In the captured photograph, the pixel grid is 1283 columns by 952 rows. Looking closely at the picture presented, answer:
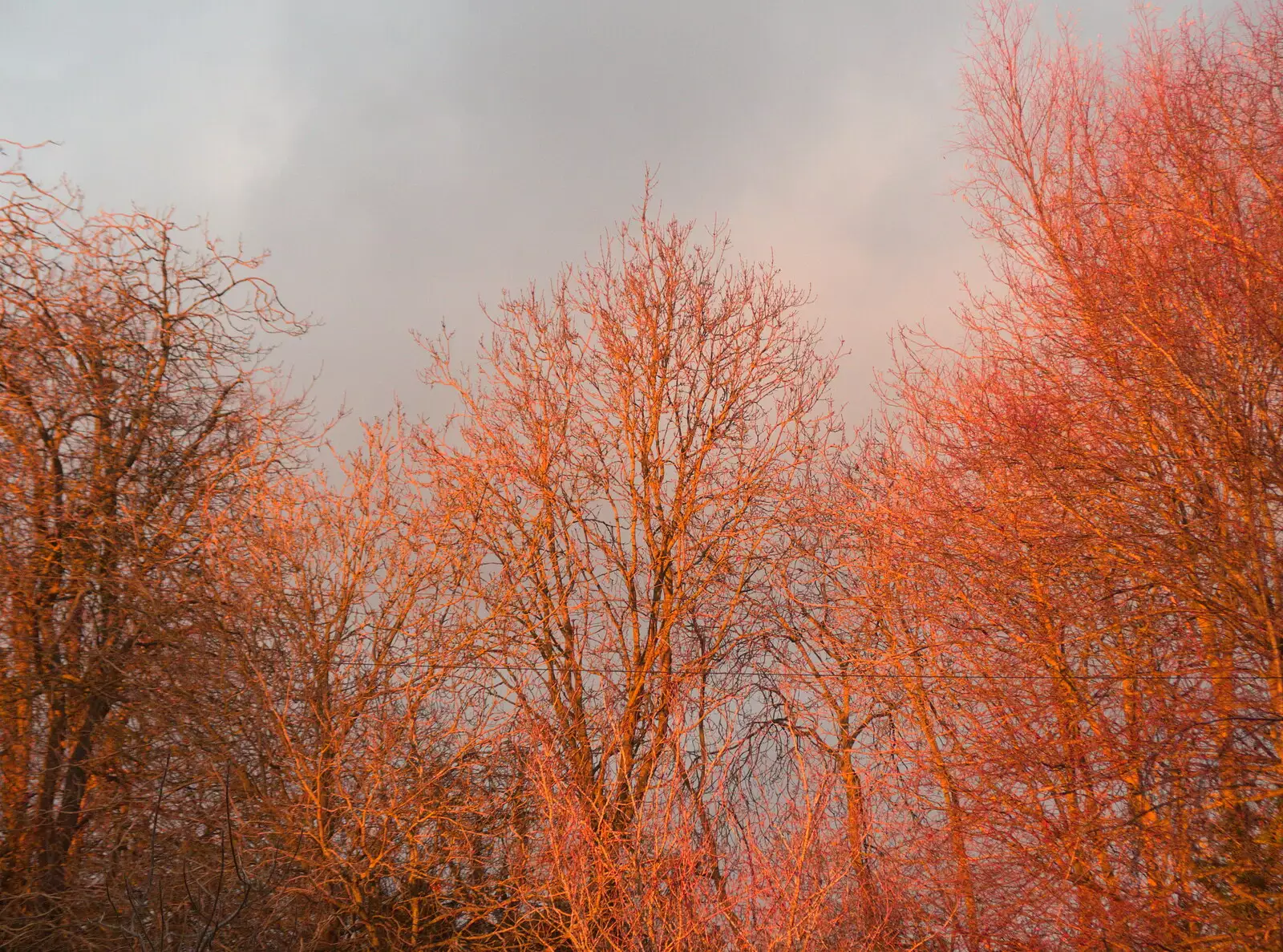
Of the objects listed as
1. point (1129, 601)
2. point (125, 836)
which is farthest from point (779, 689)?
point (125, 836)

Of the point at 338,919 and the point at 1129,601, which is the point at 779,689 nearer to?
the point at 1129,601

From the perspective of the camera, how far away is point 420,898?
11336mm

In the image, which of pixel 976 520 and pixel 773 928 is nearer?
pixel 773 928

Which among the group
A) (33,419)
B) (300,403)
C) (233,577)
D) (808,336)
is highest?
(808,336)

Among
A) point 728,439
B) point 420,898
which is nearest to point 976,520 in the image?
point 728,439

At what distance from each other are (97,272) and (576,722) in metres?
7.63

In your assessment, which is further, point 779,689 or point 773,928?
point 779,689

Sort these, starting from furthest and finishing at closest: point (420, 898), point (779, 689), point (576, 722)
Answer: point (779, 689), point (576, 722), point (420, 898)

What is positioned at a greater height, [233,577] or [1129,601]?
[233,577]

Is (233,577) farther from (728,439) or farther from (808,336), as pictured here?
(808,336)

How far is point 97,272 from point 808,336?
998cm

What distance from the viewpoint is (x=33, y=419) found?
9.48 metres

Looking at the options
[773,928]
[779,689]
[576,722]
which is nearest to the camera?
[773,928]

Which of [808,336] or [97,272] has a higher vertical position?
[808,336]
